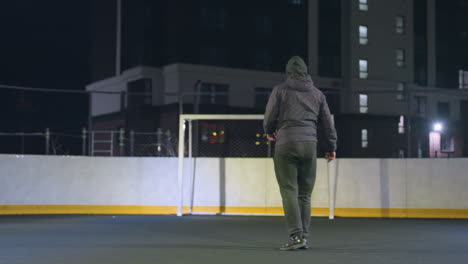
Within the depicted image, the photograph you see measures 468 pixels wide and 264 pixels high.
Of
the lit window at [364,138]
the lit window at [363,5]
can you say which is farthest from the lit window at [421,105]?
the lit window at [363,5]

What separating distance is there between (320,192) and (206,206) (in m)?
2.06

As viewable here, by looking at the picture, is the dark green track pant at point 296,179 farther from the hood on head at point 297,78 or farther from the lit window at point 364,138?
the lit window at point 364,138

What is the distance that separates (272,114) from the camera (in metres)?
5.80

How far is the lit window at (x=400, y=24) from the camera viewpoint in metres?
41.4

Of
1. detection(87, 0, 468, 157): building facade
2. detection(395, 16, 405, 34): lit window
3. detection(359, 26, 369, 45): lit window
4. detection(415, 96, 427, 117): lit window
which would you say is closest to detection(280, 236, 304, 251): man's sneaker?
detection(87, 0, 468, 157): building facade

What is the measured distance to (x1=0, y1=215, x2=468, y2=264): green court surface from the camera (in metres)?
5.34

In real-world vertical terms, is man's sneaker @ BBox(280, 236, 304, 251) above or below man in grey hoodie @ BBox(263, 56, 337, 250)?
below

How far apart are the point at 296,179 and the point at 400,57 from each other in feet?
124

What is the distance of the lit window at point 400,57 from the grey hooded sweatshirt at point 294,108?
3722 cm

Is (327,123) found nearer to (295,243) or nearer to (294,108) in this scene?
(294,108)

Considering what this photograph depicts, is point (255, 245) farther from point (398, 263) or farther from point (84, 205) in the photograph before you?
point (84, 205)

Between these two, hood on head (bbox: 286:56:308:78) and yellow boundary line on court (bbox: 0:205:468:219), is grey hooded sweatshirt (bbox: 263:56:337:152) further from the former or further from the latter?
yellow boundary line on court (bbox: 0:205:468:219)

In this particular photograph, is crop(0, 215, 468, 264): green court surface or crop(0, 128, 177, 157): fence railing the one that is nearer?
crop(0, 215, 468, 264): green court surface

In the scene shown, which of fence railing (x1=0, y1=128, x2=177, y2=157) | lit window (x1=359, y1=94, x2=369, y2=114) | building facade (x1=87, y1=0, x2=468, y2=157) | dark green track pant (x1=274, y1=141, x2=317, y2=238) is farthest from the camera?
lit window (x1=359, y1=94, x2=369, y2=114)
